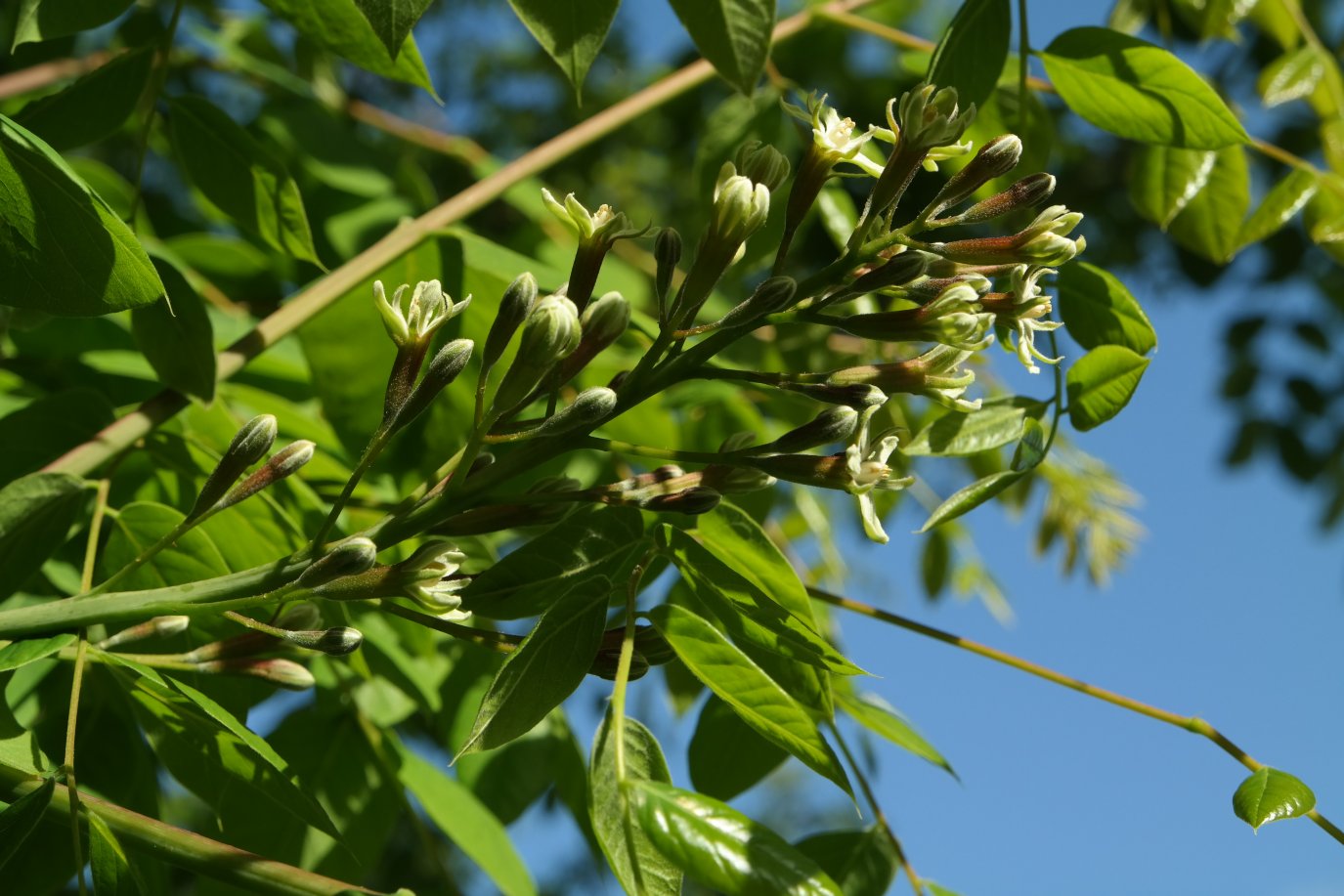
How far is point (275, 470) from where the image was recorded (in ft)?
3.37

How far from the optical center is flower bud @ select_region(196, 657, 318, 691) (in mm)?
1066

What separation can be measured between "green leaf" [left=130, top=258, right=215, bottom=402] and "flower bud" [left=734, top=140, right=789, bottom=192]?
0.63 m

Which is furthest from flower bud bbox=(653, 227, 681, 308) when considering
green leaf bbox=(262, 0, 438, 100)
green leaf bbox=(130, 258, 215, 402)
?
green leaf bbox=(130, 258, 215, 402)

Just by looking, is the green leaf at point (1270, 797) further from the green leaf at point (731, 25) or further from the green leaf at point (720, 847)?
the green leaf at point (731, 25)

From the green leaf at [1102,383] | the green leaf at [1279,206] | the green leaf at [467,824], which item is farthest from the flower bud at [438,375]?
the green leaf at [1279,206]

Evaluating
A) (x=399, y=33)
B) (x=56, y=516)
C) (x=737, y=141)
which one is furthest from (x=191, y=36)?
(x=399, y=33)

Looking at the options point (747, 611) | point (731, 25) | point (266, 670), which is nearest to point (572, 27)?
point (731, 25)

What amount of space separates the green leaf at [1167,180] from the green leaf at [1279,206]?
0.11m

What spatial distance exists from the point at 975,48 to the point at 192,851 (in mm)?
998

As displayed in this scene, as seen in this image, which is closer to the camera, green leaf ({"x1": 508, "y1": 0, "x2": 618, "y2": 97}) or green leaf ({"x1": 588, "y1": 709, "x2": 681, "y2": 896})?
green leaf ({"x1": 588, "y1": 709, "x2": 681, "y2": 896})

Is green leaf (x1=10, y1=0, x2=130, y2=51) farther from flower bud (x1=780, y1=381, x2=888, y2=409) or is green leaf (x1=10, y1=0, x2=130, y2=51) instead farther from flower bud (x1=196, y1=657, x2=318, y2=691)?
flower bud (x1=780, y1=381, x2=888, y2=409)

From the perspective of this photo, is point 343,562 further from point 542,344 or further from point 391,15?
point 391,15

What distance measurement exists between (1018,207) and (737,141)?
843mm

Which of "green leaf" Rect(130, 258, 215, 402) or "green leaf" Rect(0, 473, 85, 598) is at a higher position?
"green leaf" Rect(130, 258, 215, 402)
